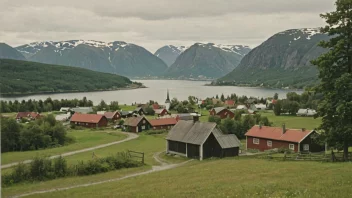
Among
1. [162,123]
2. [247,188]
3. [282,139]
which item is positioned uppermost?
[247,188]

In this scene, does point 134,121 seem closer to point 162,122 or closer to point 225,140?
point 162,122

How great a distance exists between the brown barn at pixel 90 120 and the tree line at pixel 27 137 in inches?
1060

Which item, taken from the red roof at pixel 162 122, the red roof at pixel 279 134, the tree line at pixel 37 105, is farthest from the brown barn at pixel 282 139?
the tree line at pixel 37 105

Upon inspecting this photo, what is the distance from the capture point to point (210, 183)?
1969cm

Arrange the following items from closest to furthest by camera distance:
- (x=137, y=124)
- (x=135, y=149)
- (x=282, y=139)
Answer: (x=282, y=139), (x=135, y=149), (x=137, y=124)

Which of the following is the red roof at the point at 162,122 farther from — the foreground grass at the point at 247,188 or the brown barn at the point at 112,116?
the foreground grass at the point at 247,188

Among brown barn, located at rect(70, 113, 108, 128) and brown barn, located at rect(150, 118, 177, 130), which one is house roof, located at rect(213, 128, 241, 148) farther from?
brown barn, located at rect(70, 113, 108, 128)

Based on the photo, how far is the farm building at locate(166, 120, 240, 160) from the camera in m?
44.2

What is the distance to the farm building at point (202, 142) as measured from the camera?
4422 cm

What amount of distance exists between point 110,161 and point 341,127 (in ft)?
61.8

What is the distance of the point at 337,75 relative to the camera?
2648 cm

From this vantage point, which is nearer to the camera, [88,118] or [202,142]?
[202,142]

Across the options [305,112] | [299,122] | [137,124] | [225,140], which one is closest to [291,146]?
[225,140]

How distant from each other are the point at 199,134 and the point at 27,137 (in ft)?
98.7
